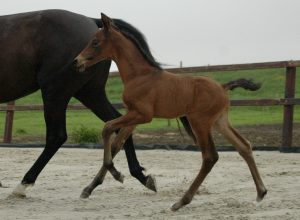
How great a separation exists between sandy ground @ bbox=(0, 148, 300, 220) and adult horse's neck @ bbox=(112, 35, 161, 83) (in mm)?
1108

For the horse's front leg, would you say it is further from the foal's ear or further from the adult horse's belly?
the adult horse's belly

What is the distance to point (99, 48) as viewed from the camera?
18.3 ft

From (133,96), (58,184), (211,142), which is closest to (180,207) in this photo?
(211,142)

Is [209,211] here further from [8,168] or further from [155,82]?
[8,168]

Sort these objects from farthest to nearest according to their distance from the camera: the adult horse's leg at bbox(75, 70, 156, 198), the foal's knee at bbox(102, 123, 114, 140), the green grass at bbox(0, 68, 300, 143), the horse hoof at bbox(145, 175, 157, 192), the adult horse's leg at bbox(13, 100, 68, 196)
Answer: the green grass at bbox(0, 68, 300, 143) → the adult horse's leg at bbox(75, 70, 156, 198) → the adult horse's leg at bbox(13, 100, 68, 196) → the horse hoof at bbox(145, 175, 157, 192) → the foal's knee at bbox(102, 123, 114, 140)

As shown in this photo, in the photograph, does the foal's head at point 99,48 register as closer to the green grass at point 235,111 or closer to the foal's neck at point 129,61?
the foal's neck at point 129,61

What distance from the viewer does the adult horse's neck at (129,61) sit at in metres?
5.53

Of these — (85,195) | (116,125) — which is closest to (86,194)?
(85,195)

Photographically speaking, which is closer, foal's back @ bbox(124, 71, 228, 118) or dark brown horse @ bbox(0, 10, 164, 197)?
foal's back @ bbox(124, 71, 228, 118)

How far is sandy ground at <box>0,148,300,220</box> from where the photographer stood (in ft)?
16.3

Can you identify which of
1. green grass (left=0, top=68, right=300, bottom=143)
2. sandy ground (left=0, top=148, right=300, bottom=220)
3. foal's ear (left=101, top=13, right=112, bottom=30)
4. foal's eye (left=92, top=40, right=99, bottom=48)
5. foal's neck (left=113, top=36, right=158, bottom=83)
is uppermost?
foal's ear (left=101, top=13, right=112, bottom=30)

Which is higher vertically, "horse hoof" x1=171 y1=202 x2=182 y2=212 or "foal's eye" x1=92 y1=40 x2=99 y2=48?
"foal's eye" x1=92 y1=40 x2=99 y2=48

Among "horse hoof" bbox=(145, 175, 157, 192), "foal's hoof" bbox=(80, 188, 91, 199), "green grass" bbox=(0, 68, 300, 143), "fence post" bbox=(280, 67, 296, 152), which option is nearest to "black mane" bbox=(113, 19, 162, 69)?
"horse hoof" bbox=(145, 175, 157, 192)

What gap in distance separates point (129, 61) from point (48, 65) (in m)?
1.03
